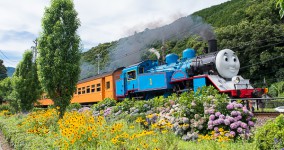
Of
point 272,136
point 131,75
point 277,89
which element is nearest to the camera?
point 272,136

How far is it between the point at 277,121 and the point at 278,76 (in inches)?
979

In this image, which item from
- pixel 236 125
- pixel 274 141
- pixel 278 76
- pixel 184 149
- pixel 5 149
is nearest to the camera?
pixel 274 141

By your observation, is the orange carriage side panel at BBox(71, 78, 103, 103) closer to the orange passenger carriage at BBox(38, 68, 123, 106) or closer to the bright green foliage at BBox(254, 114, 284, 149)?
the orange passenger carriage at BBox(38, 68, 123, 106)

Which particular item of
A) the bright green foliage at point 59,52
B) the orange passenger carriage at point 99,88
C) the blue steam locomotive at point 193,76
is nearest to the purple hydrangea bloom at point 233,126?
the blue steam locomotive at point 193,76

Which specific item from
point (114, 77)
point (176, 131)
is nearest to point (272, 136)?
point (176, 131)

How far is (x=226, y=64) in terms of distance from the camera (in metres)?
12.1

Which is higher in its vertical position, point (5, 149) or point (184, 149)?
point (184, 149)

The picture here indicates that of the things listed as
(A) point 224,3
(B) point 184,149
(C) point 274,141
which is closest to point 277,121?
(C) point 274,141

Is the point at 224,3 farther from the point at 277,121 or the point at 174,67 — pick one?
the point at 277,121

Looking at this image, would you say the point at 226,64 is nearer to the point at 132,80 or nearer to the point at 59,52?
the point at 132,80

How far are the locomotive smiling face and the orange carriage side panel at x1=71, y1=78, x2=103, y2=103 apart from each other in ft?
31.7

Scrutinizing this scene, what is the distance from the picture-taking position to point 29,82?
1925 cm

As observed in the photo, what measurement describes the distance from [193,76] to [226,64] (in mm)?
1611

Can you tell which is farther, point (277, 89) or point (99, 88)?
point (277, 89)
